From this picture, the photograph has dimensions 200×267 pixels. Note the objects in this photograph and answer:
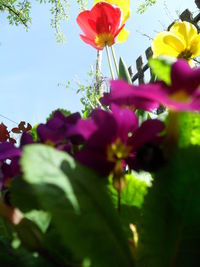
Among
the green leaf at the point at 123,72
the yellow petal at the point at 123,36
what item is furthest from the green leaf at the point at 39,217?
the yellow petal at the point at 123,36

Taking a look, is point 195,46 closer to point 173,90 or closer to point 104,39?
point 104,39

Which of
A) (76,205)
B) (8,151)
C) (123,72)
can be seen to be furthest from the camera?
(123,72)

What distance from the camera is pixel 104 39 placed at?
2.36 feet

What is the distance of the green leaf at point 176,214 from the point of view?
0.23 metres

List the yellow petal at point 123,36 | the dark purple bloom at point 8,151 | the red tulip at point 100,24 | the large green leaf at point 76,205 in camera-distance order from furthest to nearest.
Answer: the yellow petal at point 123,36 < the red tulip at point 100,24 < the dark purple bloom at point 8,151 < the large green leaf at point 76,205

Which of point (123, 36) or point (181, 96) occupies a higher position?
point (181, 96)

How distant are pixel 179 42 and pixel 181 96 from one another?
17.3 inches

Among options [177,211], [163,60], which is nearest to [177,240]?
[177,211]

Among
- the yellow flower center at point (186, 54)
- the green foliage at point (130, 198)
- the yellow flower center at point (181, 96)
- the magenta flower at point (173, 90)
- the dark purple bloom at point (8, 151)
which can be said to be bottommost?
the yellow flower center at point (186, 54)

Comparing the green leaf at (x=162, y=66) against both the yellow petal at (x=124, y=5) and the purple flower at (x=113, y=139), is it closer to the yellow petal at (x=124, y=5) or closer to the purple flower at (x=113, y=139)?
the purple flower at (x=113, y=139)

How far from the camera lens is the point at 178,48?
26.2 inches

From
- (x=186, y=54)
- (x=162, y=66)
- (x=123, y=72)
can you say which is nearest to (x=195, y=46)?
(x=186, y=54)

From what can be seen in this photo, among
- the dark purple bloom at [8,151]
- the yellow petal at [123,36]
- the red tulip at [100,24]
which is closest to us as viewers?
the dark purple bloom at [8,151]

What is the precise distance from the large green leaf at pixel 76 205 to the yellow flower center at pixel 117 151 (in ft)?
0.14
